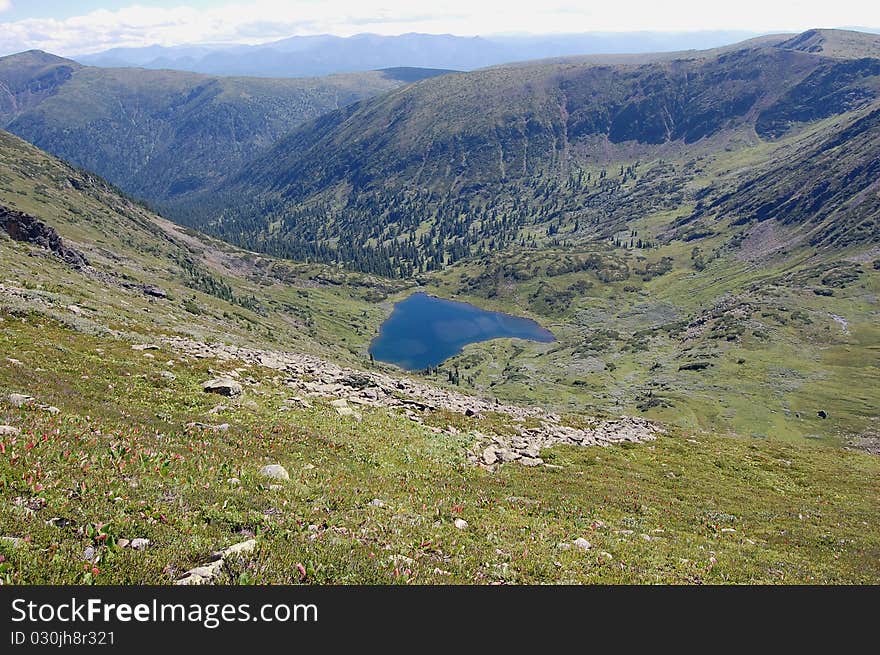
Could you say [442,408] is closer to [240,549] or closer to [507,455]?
[507,455]

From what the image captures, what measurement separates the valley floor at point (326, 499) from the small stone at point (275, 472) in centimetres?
44

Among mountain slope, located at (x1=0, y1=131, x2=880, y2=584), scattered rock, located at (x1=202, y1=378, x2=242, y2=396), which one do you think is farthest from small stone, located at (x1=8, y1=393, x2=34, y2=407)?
scattered rock, located at (x1=202, y1=378, x2=242, y2=396)

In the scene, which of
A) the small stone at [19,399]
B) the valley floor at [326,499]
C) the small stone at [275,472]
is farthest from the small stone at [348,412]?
the small stone at [19,399]

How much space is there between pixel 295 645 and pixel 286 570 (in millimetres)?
3489

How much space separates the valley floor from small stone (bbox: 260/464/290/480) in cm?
44

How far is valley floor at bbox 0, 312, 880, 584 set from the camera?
46.4 feet

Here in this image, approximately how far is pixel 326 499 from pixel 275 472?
3154mm

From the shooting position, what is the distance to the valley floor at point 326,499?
46.4 ft

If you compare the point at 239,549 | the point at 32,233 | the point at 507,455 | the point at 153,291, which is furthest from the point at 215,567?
the point at 32,233

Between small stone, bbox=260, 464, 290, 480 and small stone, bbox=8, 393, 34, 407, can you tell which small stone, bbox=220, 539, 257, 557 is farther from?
small stone, bbox=8, 393, 34, 407

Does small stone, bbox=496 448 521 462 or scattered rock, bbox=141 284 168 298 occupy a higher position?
small stone, bbox=496 448 521 462

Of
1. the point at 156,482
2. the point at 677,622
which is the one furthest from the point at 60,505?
the point at 677,622

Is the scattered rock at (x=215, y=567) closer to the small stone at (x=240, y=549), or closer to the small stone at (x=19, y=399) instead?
the small stone at (x=240, y=549)

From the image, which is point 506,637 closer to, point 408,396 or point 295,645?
point 295,645
